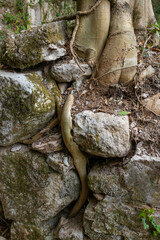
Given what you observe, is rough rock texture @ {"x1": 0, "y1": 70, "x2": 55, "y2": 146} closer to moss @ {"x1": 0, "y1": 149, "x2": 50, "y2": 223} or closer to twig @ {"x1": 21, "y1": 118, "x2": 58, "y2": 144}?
twig @ {"x1": 21, "y1": 118, "x2": 58, "y2": 144}

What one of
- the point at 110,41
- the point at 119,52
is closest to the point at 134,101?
the point at 119,52

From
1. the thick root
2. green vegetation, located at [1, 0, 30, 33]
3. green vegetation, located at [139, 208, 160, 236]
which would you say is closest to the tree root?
the thick root

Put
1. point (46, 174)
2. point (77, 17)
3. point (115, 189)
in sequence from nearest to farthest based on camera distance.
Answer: point (115, 189), point (46, 174), point (77, 17)

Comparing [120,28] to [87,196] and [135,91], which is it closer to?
[135,91]

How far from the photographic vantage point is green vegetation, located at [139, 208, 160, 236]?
163cm

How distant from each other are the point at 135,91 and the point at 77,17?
1.12 metres

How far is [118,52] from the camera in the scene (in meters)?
2.06

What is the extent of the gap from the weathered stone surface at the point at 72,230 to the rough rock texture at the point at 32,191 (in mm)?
188

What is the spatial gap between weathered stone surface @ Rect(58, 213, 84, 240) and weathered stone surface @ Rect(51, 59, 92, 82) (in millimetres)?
1655

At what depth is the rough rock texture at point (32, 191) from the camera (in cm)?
200

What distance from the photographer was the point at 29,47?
1906 mm

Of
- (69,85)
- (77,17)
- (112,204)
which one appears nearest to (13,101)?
(69,85)

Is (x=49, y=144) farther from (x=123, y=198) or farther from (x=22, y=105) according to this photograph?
(x=123, y=198)

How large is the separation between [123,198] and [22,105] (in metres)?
1.40
